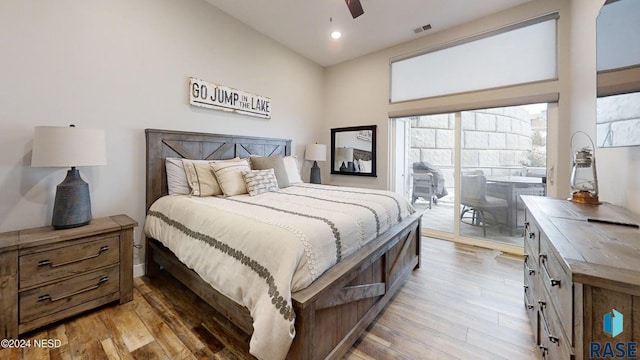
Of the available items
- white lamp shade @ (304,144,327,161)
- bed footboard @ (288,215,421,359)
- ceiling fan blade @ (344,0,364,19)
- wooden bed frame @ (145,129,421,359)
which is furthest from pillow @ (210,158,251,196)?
ceiling fan blade @ (344,0,364,19)

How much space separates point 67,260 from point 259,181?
1586 mm

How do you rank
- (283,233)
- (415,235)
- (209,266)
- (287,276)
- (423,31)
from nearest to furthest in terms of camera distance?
(287,276)
(283,233)
(209,266)
(415,235)
(423,31)

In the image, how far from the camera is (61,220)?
1.86m

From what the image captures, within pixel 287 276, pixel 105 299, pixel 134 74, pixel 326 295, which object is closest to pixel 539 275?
pixel 326 295

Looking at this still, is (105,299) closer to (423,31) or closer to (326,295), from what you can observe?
(326,295)

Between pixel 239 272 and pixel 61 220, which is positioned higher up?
pixel 61 220

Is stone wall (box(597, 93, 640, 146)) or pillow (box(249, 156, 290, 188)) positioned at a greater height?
stone wall (box(597, 93, 640, 146))

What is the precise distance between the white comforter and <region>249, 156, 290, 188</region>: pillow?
858mm

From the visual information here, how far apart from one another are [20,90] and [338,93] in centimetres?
404

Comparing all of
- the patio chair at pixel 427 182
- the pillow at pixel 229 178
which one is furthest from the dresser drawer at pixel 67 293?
the patio chair at pixel 427 182

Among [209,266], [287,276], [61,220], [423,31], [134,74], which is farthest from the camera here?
[423,31]

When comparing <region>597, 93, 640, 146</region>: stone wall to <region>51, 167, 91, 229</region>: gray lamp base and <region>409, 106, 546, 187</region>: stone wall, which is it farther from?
<region>51, 167, 91, 229</region>: gray lamp base

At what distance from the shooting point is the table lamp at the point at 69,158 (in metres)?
1.75

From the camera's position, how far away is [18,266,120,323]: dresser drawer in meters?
1.64
